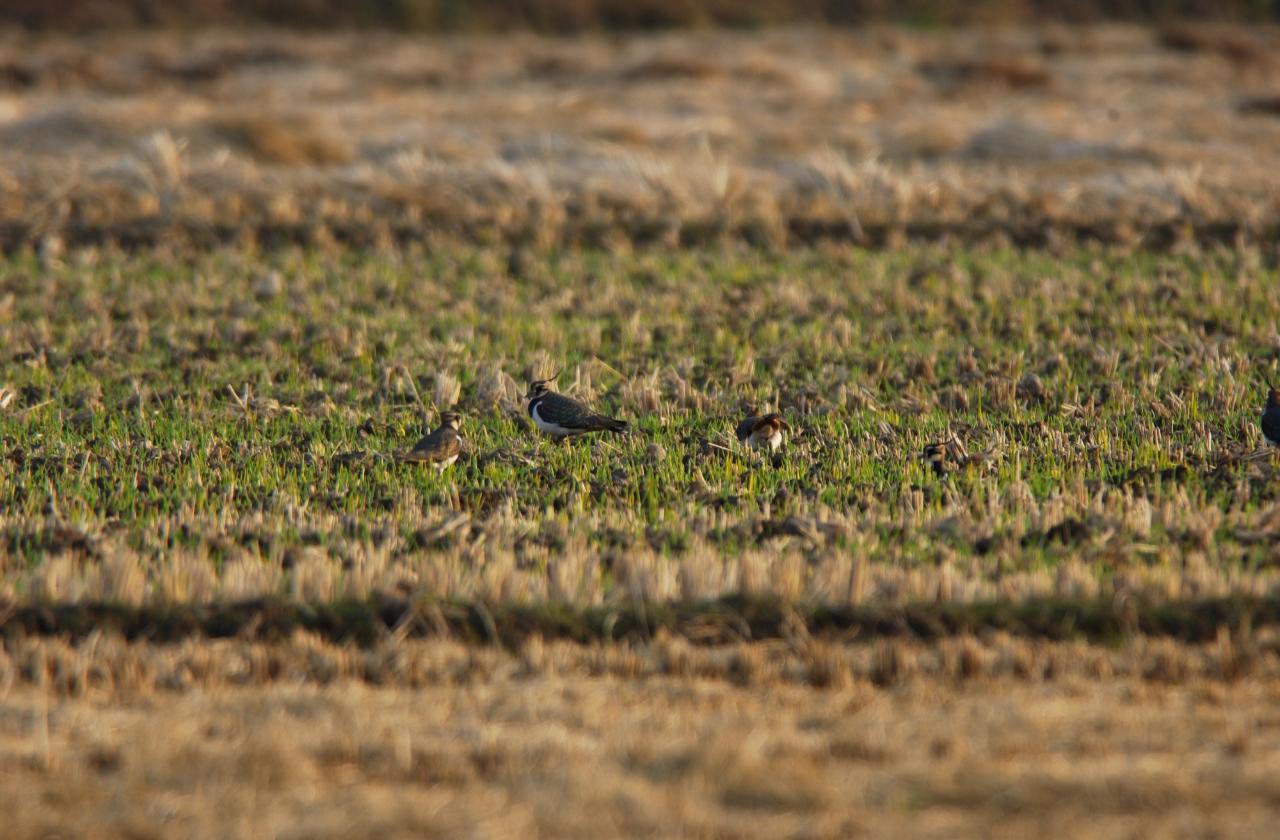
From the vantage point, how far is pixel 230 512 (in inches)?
336

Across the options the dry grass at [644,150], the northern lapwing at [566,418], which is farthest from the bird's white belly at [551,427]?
the dry grass at [644,150]

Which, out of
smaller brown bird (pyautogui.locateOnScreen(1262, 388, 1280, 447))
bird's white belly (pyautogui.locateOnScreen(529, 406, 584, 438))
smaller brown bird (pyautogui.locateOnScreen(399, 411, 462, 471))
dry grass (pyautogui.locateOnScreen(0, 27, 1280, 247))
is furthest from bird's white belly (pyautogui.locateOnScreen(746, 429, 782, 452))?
dry grass (pyautogui.locateOnScreen(0, 27, 1280, 247))

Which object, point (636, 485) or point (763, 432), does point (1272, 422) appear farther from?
point (636, 485)

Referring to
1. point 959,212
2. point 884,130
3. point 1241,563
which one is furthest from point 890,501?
point 884,130

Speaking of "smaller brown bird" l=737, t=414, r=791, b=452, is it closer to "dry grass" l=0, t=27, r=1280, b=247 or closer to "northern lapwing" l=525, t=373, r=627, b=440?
"northern lapwing" l=525, t=373, r=627, b=440

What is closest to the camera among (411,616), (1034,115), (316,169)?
(411,616)

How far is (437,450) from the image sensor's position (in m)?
9.44

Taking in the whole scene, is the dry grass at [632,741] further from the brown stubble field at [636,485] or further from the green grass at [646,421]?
the green grass at [646,421]

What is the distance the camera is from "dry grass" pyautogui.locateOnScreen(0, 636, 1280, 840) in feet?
15.5

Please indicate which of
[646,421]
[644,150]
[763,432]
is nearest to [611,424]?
[646,421]

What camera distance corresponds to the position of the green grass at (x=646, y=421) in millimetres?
7410

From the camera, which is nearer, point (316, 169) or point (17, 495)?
point (17, 495)

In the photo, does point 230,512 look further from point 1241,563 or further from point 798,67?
point 798,67

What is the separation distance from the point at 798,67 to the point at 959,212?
15707mm
